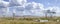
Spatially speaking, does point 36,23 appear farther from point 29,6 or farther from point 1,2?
point 1,2

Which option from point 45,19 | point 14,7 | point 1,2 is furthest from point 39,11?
point 1,2

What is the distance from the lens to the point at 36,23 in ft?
14.5

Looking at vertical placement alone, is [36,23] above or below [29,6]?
below

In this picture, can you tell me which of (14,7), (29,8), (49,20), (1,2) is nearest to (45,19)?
(49,20)

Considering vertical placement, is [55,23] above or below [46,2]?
below

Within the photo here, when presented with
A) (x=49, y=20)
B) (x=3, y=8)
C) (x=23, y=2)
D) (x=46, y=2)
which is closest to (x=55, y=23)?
(x=49, y=20)

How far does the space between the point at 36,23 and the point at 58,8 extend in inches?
20.7

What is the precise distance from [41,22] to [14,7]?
612 millimetres

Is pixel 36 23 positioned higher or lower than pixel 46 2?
lower

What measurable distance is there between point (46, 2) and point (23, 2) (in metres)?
0.46

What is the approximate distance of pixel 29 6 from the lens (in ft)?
14.7

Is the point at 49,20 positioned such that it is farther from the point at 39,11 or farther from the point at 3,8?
the point at 3,8

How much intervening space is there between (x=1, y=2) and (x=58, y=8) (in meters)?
1.14

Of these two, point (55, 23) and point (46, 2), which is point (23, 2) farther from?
point (55, 23)
